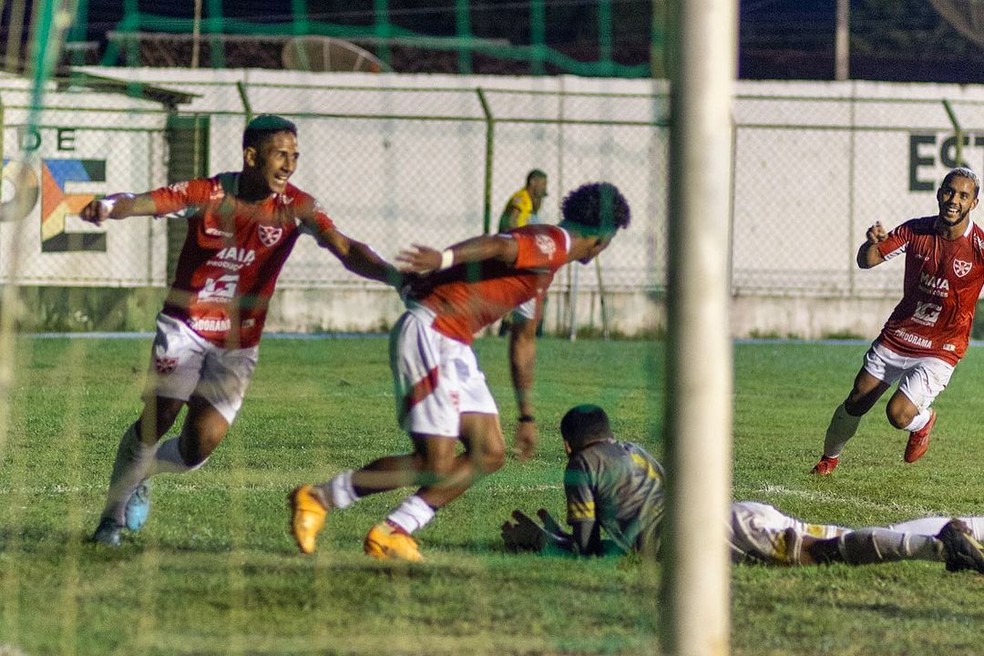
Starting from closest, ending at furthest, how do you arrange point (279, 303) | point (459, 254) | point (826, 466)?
point (459, 254) < point (826, 466) < point (279, 303)

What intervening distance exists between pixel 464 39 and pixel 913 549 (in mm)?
21284

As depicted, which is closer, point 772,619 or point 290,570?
point 772,619

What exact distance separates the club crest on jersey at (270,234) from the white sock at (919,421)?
14.5 ft

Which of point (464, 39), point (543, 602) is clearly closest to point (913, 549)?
point (543, 602)

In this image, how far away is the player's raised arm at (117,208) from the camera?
242 inches

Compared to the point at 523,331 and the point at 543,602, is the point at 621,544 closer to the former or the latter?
the point at 543,602

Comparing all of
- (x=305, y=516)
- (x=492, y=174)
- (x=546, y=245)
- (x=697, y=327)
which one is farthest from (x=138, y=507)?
(x=492, y=174)

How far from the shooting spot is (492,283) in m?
6.17

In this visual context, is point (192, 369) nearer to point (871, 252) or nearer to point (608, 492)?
point (608, 492)

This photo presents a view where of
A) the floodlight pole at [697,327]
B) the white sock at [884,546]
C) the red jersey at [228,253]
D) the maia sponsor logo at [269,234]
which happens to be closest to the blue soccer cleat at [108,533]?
the red jersey at [228,253]

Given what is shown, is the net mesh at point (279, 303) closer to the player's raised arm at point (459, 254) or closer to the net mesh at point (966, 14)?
the player's raised arm at point (459, 254)

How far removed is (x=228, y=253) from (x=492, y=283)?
1253 mm

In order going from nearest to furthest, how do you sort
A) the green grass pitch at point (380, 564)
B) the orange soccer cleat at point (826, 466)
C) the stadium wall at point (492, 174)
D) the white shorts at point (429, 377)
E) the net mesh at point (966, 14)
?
the green grass pitch at point (380, 564), the white shorts at point (429, 377), the orange soccer cleat at point (826, 466), the stadium wall at point (492, 174), the net mesh at point (966, 14)

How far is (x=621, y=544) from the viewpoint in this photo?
619cm
